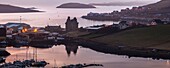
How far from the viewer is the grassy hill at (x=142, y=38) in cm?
2473

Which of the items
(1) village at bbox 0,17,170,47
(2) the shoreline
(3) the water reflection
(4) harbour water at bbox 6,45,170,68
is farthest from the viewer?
(1) village at bbox 0,17,170,47

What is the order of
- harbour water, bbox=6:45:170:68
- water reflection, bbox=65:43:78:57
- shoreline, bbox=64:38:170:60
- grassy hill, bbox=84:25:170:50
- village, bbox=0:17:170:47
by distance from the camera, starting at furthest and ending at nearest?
1. village, bbox=0:17:170:47
2. grassy hill, bbox=84:25:170:50
3. water reflection, bbox=65:43:78:57
4. shoreline, bbox=64:38:170:60
5. harbour water, bbox=6:45:170:68

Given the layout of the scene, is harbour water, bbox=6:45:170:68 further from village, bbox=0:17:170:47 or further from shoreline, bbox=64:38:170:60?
village, bbox=0:17:170:47

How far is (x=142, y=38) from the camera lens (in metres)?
26.3

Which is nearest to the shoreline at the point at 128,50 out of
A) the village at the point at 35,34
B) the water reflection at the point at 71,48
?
the water reflection at the point at 71,48

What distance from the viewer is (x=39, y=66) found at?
737 inches

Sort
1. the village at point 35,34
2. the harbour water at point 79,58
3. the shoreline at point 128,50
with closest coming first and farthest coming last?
the harbour water at point 79,58
the shoreline at point 128,50
the village at point 35,34

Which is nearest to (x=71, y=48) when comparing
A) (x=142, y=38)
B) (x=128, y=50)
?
(x=128, y=50)

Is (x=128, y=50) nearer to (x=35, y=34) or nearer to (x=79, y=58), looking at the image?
(x=79, y=58)

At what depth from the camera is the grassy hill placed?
24734 mm

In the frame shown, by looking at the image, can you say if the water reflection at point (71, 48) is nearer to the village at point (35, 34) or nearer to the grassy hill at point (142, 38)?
the grassy hill at point (142, 38)

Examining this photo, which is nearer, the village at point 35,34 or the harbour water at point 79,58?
the harbour water at point 79,58

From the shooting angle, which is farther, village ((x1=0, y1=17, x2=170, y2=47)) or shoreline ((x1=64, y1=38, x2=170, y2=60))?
village ((x1=0, y1=17, x2=170, y2=47))

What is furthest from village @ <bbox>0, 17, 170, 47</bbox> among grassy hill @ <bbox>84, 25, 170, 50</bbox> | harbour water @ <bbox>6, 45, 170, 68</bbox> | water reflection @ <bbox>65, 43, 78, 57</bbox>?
harbour water @ <bbox>6, 45, 170, 68</bbox>
